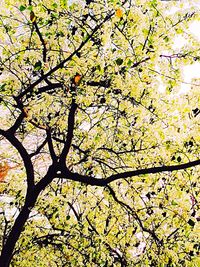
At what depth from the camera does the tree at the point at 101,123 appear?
6.78 m

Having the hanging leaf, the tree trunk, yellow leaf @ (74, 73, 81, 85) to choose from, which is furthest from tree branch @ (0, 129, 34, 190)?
the hanging leaf

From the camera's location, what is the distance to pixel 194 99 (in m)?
10.2

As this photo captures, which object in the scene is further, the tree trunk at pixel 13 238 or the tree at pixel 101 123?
the tree trunk at pixel 13 238

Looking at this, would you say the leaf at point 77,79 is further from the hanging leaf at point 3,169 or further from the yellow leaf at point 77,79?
the hanging leaf at point 3,169

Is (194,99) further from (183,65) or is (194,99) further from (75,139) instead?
(75,139)

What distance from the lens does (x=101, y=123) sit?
9156mm

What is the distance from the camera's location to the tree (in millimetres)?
6777

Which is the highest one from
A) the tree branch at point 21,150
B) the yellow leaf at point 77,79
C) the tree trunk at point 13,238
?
the yellow leaf at point 77,79

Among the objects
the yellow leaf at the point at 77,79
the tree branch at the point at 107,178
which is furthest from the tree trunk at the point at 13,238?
the yellow leaf at the point at 77,79

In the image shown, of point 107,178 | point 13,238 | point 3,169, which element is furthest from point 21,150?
point 3,169

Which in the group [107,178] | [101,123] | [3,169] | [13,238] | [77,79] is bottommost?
[13,238]

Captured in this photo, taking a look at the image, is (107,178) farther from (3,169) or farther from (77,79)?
(3,169)

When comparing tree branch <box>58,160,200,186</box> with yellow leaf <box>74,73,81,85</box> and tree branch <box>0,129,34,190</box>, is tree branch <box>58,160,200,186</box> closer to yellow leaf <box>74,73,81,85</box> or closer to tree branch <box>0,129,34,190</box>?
tree branch <box>0,129,34,190</box>

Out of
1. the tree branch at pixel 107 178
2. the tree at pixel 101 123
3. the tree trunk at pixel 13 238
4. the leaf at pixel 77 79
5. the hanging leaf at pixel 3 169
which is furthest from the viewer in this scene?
the hanging leaf at pixel 3 169
